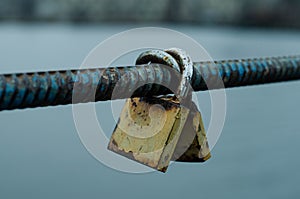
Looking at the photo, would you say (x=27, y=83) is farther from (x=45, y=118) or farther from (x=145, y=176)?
(x=45, y=118)

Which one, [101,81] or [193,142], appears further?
[193,142]

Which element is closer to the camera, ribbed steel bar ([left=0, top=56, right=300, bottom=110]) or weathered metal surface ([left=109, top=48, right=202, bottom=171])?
ribbed steel bar ([left=0, top=56, right=300, bottom=110])

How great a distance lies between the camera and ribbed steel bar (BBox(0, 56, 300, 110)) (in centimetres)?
44

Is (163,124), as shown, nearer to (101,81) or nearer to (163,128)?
(163,128)

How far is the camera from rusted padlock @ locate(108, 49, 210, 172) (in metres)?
0.57

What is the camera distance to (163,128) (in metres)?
0.58

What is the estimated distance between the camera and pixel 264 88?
5.88m

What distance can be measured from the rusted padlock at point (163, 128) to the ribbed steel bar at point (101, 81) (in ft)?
0.06

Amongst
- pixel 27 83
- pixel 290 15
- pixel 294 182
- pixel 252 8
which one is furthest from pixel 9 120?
pixel 252 8

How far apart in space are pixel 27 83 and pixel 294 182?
75.7 inches

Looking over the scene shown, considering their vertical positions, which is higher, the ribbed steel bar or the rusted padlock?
the ribbed steel bar

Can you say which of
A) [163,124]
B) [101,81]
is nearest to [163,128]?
[163,124]

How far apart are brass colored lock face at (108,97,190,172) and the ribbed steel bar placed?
0.03 meters

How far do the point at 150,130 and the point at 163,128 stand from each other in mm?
21
